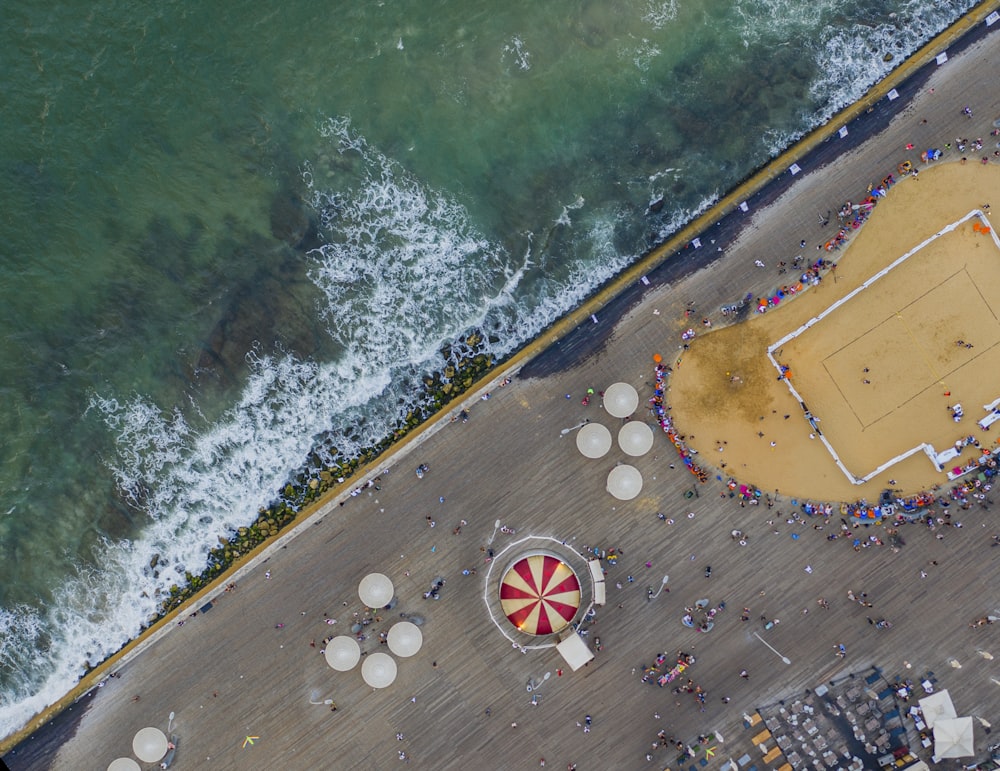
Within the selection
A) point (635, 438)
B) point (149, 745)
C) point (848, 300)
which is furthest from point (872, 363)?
point (149, 745)

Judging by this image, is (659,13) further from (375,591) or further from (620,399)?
(375,591)

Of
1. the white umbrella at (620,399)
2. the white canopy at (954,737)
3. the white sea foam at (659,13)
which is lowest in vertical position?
the white canopy at (954,737)

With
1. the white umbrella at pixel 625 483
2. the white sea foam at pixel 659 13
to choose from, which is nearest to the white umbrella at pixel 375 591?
the white umbrella at pixel 625 483

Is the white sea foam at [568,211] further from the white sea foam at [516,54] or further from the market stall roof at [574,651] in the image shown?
the market stall roof at [574,651]

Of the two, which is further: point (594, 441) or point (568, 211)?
point (568, 211)

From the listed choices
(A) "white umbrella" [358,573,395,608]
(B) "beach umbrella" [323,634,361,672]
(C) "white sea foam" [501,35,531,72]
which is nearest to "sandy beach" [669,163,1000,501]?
(A) "white umbrella" [358,573,395,608]
